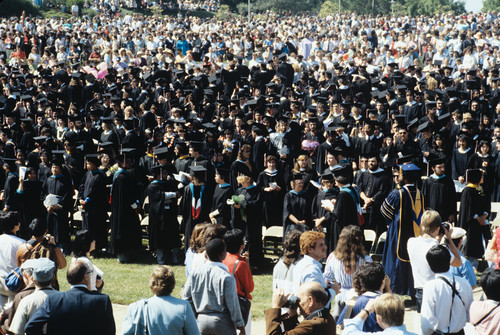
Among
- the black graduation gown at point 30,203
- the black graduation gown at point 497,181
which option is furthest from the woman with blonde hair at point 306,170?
the black graduation gown at point 30,203

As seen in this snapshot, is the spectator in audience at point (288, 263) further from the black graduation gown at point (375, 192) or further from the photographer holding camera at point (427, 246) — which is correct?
the black graduation gown at point (375, 192)

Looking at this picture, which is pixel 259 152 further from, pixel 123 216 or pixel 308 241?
pixel 308 241

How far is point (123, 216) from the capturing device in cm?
1188

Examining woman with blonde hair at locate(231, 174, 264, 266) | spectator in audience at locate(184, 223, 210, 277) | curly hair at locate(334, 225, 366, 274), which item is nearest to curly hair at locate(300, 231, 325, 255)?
curly hair at locate(334, 225, 366, 274)

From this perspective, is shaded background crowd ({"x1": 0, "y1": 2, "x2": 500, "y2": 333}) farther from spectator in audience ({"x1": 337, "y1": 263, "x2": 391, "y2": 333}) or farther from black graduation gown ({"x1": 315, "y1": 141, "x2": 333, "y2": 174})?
spectator in audience ({"x1": 337, "y1": 263, "x2": 391, "y2": 333})

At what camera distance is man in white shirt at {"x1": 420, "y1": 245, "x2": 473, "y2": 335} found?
5.89 metres

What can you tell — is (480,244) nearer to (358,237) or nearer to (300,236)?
(358,237)

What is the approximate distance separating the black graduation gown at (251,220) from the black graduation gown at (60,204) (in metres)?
3.13

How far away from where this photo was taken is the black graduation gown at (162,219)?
11.6 meters

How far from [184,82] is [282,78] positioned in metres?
3.37

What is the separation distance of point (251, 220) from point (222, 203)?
56 centimetres

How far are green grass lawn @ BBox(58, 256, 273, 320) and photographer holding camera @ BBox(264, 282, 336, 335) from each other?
11.7 ft

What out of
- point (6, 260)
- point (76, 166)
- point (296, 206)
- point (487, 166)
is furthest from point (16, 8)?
point (6, 260)

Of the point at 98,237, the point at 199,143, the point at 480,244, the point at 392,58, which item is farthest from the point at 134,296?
the point at 392,58
